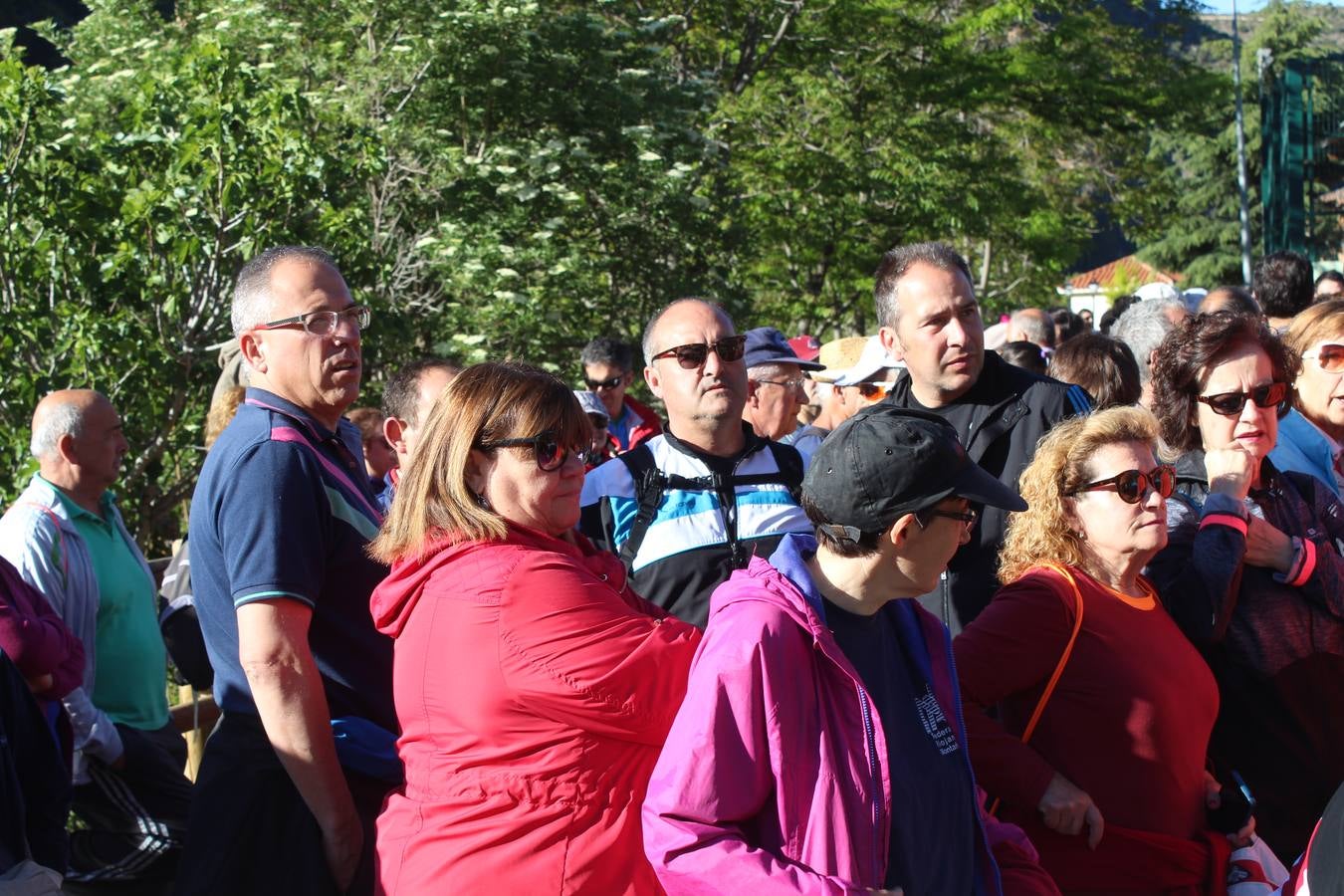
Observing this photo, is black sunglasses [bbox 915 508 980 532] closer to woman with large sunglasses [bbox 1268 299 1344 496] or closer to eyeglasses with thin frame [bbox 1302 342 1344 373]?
woman with large sunglasses [bbox 1268 299 1344 496]

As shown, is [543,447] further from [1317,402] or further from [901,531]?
[1317,402]

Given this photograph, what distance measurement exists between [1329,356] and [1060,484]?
4.93ft

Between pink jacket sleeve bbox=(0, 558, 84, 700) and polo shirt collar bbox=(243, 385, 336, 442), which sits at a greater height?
polo shirt collar bbox=(243, 385, 336, 442)

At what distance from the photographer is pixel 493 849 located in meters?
2.31

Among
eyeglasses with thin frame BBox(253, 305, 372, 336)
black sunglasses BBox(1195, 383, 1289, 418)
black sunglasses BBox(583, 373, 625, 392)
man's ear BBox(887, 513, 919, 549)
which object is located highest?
eyeglasses with thin frame BBox(253, 305, 372, 336)

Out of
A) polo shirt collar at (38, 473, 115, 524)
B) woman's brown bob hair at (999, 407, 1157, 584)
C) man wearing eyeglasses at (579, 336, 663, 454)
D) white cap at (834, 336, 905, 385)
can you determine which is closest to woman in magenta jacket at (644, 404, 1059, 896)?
woman's brown bob hair at (999, 407, 1157, 584)

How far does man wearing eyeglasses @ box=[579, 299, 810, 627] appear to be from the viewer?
352cm

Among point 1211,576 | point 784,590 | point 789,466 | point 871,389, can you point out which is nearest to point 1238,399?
point 1211,576

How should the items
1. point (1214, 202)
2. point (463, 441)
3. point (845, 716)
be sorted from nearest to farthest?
point (845, 716)
point (463, 441)
point (1214, 202)

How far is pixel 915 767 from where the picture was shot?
2260mm

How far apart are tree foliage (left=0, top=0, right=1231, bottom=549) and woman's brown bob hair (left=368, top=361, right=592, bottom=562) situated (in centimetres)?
451

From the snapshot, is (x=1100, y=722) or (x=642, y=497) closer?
(x=1100, y=722)

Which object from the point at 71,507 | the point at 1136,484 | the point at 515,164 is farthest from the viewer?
the point at 515,164

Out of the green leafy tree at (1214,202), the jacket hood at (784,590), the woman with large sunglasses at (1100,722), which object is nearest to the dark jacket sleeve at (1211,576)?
the woman with large sunglasses at (1100,722)
